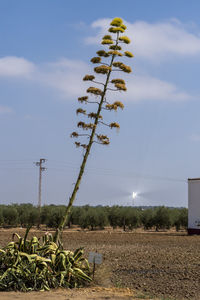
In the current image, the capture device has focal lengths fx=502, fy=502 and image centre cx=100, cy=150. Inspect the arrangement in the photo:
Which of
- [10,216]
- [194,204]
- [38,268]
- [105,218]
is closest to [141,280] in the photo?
[38,268]

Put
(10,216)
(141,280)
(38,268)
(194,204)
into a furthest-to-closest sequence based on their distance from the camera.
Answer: (10,216) → (194,204) → (141,280) → (38,268)

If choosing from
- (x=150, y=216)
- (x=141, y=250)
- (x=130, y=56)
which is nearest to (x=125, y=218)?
(x=150, y=216)

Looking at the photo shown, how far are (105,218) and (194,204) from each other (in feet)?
37.6

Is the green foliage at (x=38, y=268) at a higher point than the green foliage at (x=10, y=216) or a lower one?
lower

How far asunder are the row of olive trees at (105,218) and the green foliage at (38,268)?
32447mm

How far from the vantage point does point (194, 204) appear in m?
34.3

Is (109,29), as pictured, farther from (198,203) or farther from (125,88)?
(198,203)

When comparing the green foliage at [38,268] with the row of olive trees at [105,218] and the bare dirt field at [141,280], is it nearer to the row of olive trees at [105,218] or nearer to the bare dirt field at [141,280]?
the bare dirt field at [141,280]

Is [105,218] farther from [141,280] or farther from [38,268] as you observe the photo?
[38,268]

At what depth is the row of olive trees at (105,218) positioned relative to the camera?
144 feet

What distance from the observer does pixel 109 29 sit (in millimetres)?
12211

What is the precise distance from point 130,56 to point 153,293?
18.1 ft

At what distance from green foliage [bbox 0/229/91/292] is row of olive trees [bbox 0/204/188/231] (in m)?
32.4

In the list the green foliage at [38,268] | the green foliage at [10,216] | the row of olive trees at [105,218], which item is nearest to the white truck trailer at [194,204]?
the row of olive trees at [105,218]
